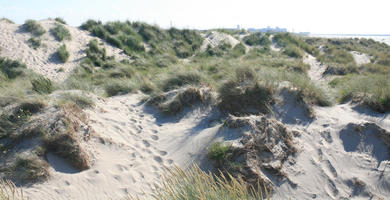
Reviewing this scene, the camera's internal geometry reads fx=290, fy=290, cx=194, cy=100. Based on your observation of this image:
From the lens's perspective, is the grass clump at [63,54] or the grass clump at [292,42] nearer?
the grass clump at [63,54]

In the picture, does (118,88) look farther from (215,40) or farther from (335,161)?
(215,40)

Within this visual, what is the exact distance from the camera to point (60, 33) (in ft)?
53.3

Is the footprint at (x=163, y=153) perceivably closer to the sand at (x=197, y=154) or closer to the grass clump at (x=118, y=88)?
the sand at (x=197, y=154)

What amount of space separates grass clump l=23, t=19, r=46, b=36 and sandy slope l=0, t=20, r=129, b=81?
24 centimetres

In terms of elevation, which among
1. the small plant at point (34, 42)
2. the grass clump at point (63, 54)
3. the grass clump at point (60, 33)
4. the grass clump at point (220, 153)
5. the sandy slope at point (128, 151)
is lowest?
the sandy slope at point (128, 151)

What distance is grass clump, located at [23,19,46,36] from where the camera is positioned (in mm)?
15911

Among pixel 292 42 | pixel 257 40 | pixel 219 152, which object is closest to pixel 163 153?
pixel 219 152

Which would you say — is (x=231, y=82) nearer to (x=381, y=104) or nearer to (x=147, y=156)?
(x=147, y=156)

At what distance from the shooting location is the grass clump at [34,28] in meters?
15.9

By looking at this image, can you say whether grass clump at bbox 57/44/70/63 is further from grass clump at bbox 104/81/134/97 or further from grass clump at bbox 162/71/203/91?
grass clump at bbox 162/71/203/91

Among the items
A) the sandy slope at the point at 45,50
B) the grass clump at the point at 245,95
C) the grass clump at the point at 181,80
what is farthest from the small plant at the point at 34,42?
the grass clump at the point at 245,95

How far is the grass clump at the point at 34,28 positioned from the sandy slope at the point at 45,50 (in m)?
0.24

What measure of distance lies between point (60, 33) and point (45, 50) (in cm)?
201

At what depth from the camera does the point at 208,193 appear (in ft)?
7.52
